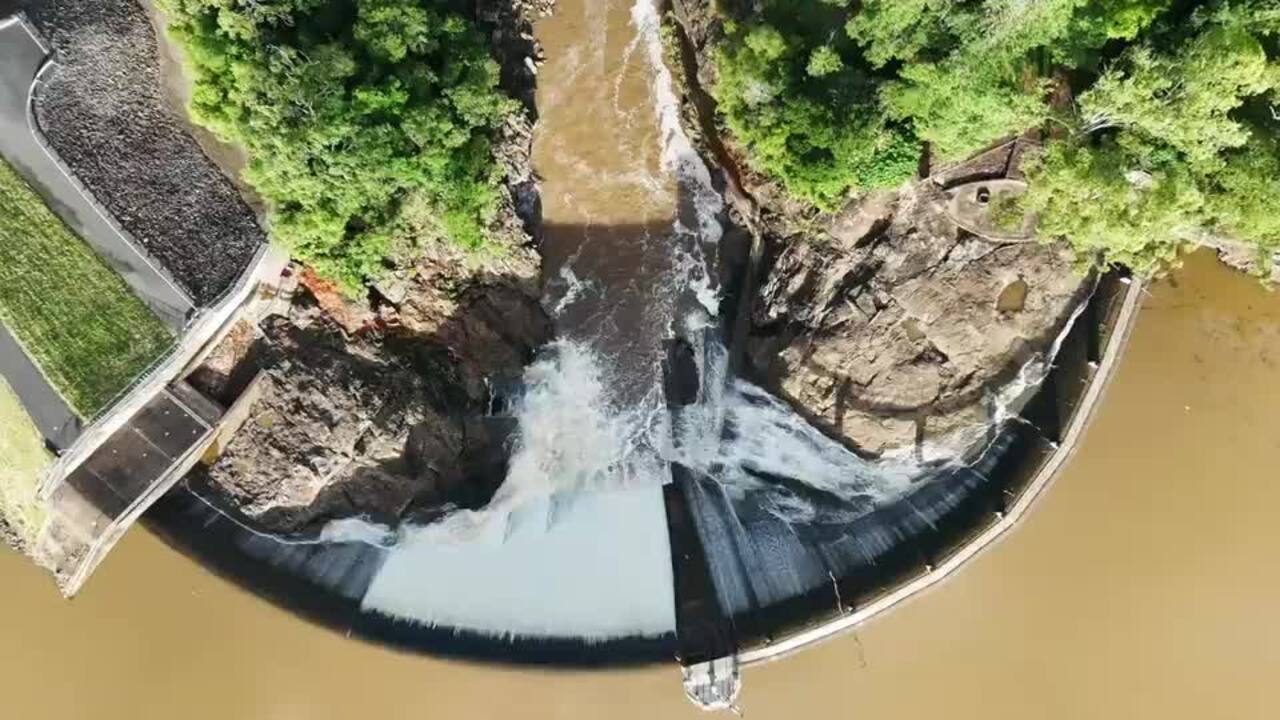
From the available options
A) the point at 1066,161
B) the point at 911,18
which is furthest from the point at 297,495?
the point at 1066,161

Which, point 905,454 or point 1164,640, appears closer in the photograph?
point 1164,640

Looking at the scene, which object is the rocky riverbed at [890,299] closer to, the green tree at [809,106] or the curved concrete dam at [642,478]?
the curved concrete dam at [642,478]

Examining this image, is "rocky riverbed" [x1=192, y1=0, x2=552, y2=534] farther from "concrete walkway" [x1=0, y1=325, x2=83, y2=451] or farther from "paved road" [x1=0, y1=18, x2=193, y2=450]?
"concrete walkway" [x1=0, y1=325, x2=83, y2=451]

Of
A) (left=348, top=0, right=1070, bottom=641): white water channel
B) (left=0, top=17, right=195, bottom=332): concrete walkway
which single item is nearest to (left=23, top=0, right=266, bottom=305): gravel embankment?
(left=0, top=17, right=195, bottom=332): concrete walkway

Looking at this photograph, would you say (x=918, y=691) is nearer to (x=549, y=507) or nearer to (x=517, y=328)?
(x=549, y=507)

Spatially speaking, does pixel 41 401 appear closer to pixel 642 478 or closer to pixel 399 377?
pixel 399 377
